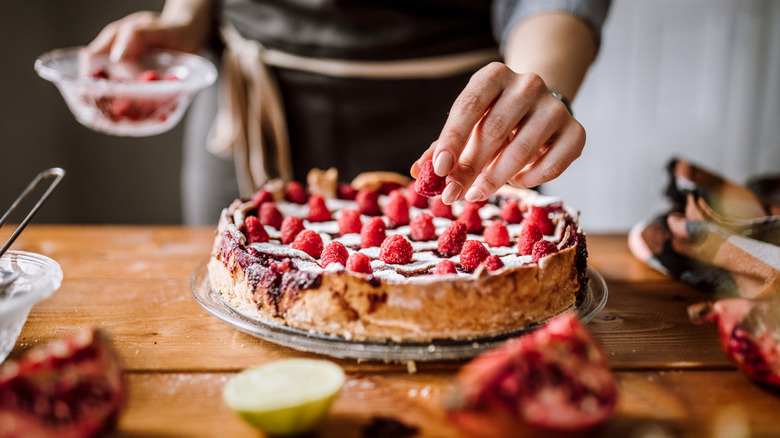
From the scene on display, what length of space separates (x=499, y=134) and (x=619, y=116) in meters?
3.20

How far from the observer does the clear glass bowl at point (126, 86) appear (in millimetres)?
1913

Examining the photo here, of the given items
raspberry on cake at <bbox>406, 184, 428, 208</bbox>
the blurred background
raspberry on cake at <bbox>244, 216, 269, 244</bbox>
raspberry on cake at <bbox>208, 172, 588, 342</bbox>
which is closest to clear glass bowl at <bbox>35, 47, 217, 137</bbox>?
raspberry on cake at <bbox>208, 172, 588, 342</bbox>

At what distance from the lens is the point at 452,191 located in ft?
4.26

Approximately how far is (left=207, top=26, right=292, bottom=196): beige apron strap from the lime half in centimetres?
149

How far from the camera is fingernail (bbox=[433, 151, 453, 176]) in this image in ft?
4.00

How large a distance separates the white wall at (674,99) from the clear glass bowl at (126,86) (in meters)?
2.81

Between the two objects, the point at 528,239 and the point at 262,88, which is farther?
the point at 262,88

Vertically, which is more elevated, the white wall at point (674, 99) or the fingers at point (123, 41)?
the fingers at point (123, 41)

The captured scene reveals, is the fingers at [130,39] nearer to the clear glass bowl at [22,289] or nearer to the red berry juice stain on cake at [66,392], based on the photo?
the clear glass bowl at [22,289]

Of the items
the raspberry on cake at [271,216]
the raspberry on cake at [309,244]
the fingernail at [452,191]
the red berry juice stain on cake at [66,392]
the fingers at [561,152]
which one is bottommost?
the raspberry on cake at [271,216]

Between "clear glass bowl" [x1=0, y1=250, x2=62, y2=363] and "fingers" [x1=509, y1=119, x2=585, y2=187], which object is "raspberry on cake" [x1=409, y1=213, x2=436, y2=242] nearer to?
"fingers" [x1=509, y1=119, x2=585, y2=187]

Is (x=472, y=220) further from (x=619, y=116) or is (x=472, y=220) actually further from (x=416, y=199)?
(x=619, y=116)

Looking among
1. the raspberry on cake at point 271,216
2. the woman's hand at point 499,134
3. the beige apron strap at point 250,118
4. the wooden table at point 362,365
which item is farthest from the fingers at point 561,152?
the beige apron strap at point 250,118

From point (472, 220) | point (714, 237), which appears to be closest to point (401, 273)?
point (472, 220)
